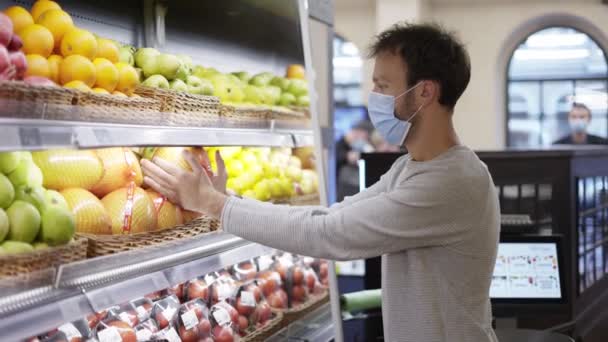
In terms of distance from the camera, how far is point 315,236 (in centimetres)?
167

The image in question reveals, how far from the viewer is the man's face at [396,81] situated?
181cm

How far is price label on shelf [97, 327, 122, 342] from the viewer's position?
5.91 ft

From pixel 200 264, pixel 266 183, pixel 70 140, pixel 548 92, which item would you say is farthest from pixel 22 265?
pixel 548 92

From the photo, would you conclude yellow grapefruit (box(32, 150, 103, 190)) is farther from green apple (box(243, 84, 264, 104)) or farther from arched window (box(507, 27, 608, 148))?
arched window (box(507, 27, 608, 148))

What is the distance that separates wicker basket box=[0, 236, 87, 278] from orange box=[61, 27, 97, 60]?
46 centimetres

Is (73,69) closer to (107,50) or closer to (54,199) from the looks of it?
(107,50)

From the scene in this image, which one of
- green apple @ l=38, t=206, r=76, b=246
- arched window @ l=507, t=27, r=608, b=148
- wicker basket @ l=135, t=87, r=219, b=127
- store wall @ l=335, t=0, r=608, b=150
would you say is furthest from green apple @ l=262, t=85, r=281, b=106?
arched window @ l=507, t=27, r=608, b=148

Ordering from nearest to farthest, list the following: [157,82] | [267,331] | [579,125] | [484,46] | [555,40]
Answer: [157,82]
[267,331]
[579,125]
[484,46]
[555,40]

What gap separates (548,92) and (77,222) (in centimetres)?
1001

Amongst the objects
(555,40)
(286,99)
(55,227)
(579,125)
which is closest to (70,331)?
(55,227)

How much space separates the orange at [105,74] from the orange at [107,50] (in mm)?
68

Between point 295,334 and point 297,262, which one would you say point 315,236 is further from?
point 297,262

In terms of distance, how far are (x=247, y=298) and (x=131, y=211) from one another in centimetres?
71

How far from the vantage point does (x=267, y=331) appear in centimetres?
241
